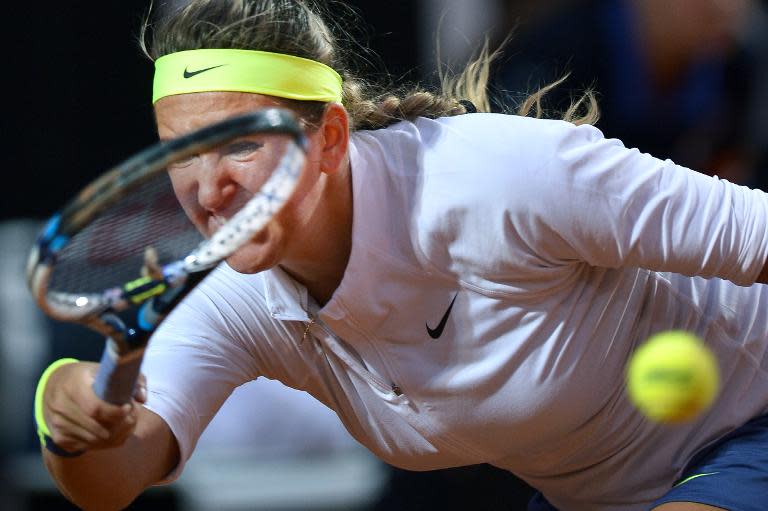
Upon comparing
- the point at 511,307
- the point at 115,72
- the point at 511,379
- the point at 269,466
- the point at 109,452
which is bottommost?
the point at 269,466

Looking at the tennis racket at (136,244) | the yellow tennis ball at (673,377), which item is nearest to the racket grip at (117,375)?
the tennis racket at (136,244)

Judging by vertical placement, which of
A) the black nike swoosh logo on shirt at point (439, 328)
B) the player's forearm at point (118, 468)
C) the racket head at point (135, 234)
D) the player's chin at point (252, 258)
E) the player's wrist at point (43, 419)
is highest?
the racket head at point (135, 234)

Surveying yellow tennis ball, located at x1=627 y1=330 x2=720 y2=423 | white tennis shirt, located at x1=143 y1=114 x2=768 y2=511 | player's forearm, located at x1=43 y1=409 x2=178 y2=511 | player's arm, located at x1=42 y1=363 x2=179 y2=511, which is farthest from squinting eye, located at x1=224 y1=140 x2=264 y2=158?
yellow tennis ball, located at x1=627 y1=330 x2=720 y2=423

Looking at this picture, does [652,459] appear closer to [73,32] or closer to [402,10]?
[402,10]

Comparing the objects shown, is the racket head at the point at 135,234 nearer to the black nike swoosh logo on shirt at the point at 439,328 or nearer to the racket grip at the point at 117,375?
the racket grip at the point at 117,375

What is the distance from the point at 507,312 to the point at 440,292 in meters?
0.12

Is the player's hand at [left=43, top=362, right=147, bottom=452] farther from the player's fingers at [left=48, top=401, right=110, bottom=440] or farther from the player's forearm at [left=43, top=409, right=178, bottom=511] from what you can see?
the player's forearm at [left=43, top=409, right=178, bottom=511]

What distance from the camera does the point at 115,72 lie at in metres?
4.56

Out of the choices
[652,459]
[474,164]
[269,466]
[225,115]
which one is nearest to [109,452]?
[225,115]

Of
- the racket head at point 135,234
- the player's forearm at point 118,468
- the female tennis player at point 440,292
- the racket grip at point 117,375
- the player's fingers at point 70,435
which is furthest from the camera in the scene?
the player's forearm at point 118,468

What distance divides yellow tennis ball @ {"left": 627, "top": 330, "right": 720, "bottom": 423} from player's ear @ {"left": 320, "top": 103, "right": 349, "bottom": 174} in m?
0.65

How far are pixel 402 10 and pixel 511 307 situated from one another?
2.53 metres

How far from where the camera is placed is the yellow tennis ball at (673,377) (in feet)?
7.34

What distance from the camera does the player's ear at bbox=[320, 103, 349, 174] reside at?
210cm
